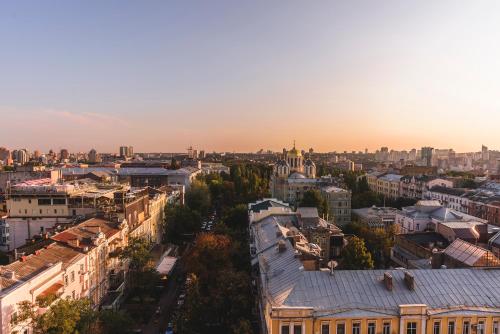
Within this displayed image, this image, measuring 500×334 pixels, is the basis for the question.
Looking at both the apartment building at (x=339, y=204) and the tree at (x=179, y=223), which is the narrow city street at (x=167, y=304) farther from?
the apartment building at (x=339, y=204)

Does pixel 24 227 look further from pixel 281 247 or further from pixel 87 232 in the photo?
pixel 281 247

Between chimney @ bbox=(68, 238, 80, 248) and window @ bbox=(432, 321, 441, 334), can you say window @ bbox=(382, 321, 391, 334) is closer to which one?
window @ bbox=(432, 321, 441, 334)

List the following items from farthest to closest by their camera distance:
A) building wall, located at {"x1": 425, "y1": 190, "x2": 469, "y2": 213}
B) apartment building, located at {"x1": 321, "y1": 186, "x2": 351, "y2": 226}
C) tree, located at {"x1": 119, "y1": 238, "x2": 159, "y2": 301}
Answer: building wall, located at {"x1": 425, "y1": 190, "x2": 469, "y2": 213}, apartment building, located at {"x1": 321, "y1": 186, "x2": 351, "y2": 226}, tree, located at {"x1": 119, "y1": 238, "x2": 159, "y2": 301}

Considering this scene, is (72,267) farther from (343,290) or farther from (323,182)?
(323,182)

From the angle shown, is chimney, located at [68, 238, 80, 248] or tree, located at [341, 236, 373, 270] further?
tree, located at [341, 236, 373, 270]

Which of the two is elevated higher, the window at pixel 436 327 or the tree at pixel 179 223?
the window at pixel 436 327

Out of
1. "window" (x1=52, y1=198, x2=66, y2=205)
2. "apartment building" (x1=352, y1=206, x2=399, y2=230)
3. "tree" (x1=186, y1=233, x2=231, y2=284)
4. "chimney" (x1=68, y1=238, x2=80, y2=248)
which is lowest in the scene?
"apartment building" (x1=352, y1=206, x2=399, y2=230)

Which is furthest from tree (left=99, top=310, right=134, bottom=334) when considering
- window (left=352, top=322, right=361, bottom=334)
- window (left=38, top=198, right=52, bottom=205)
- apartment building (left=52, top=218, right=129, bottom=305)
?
window (left=38, top=198, right=52, bottom=205)

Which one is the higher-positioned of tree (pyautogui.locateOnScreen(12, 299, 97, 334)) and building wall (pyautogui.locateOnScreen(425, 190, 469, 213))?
tree (pyautogui.locateOnScreen(12, 299, 97, 334))

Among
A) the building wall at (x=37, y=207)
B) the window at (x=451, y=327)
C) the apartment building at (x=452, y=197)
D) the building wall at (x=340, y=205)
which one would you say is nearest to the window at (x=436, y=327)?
the window at (x=451, y=327)
